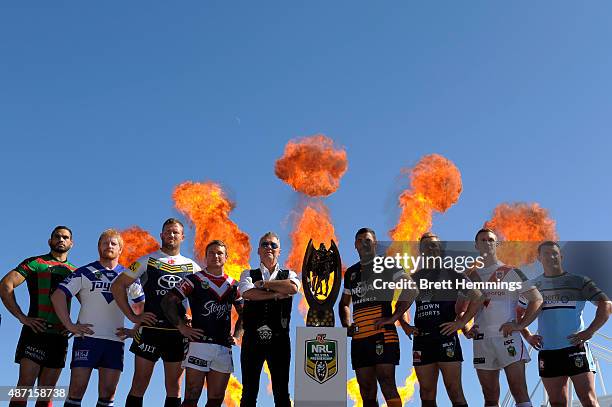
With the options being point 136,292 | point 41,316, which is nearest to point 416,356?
point 136,292

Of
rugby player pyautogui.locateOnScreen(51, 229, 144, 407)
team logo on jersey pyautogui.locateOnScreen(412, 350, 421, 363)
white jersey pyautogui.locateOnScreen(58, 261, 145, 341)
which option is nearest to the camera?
rugby player pyautogui.locateOnScreen(51, 229, 144, 407)

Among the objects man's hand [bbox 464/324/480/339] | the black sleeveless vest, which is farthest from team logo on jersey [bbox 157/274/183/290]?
man's hand [bbox 464/324/480/339]

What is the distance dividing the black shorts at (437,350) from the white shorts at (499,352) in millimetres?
400

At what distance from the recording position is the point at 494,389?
9.54 metres

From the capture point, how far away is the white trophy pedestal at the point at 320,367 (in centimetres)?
944

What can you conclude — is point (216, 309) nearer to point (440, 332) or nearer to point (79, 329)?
point (79, 329)

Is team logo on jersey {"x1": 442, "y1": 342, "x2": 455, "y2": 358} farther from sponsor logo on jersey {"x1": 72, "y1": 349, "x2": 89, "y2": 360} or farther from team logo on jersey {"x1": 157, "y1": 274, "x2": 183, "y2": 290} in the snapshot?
sponsor logo on jersey {"x1": 72, "y1": 349, "x2": 89, "y2": 360}

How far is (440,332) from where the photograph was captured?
955 cm

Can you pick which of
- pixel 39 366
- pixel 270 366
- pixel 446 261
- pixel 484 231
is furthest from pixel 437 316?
pixel 39 366

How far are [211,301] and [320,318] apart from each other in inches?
74.4

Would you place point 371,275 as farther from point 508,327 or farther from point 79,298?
point 79,298

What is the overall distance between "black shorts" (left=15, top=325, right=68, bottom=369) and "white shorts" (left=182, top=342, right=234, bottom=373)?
7.54 ft

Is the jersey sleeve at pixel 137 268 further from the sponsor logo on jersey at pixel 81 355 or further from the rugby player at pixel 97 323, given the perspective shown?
the sponsor logo on jersey at pixel 81 355

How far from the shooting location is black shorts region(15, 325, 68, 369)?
31.7 ft
